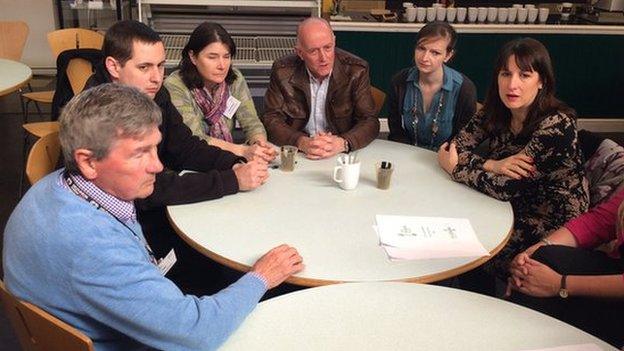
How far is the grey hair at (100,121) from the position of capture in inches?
45.6

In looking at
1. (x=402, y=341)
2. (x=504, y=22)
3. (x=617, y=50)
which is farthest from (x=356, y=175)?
(x=617, y=50)

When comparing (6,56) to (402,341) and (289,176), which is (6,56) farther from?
(402,341)

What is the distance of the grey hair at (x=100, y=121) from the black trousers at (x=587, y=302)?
1371mm

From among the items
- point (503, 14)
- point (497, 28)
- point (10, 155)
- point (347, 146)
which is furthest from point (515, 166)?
point (10, 155)

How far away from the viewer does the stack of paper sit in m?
1.56

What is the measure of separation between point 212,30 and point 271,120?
1.59 ft

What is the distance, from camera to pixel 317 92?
2719 mm

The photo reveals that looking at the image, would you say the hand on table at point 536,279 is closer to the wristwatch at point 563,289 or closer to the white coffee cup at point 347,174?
the wristwatch at point 563,289

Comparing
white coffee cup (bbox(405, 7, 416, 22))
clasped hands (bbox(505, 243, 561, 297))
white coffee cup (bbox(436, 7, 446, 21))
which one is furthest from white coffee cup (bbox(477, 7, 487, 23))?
clasped hands (bbox(505, 243, 561, 297))

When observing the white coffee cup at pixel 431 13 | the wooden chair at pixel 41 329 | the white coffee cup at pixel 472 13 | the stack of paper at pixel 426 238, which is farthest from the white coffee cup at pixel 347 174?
the white coffee cup at pixel 472 13

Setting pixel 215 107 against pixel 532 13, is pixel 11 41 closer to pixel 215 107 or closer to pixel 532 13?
pixel 215 107

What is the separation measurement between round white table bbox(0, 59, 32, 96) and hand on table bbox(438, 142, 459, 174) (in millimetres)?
2511

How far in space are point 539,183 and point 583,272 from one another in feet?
1.28

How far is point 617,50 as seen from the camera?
4.86 m
